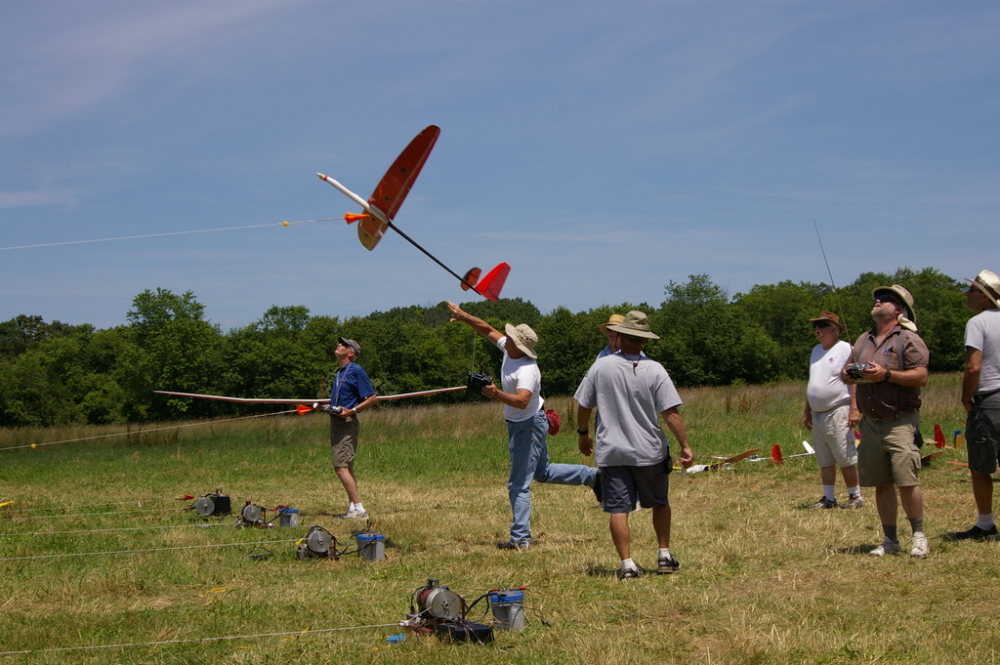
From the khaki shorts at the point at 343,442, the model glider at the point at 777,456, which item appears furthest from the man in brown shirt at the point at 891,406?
the model glider at the point at 777,456

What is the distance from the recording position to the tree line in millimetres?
58094

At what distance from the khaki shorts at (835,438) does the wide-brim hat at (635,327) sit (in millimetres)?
3125

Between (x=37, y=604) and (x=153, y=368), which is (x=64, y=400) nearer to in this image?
(x=153, y=368)

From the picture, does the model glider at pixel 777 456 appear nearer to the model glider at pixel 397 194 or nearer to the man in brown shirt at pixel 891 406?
the model glider at pixel 397 194

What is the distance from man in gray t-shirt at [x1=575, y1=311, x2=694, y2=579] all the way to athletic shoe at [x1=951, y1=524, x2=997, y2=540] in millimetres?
2203

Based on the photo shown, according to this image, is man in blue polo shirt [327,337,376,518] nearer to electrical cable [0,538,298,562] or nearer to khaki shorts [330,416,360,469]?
khaki shorts [330,416,360,469]

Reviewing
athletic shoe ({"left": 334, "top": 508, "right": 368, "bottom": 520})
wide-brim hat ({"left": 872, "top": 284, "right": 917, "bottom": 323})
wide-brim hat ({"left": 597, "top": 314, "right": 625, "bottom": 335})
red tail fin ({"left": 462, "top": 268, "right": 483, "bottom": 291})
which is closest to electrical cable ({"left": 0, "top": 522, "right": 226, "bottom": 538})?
athletic shoe ({"left": 334, "top": 508, "right": 368, "bottom": 520})

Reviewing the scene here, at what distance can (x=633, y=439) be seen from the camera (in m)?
5.45

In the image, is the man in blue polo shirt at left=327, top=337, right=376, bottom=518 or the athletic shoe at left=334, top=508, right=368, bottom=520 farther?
the man in blue polo shirt at left=327, top=337, right=376, bottom=518

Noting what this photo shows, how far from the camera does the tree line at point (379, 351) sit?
191 ft

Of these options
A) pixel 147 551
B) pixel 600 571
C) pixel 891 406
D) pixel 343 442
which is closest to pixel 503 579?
pixel 600 571

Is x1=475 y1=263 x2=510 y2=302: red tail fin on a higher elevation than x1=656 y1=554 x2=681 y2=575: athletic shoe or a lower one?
higher

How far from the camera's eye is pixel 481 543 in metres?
6.96

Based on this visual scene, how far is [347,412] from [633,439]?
3.74 m
